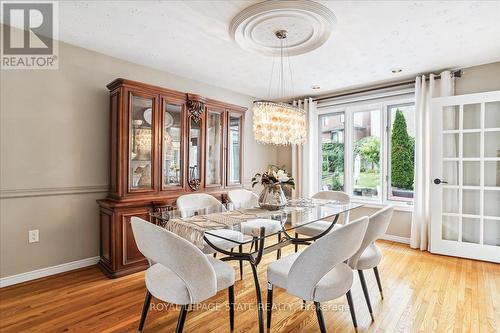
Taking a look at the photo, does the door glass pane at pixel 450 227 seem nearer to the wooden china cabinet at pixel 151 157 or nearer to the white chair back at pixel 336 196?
the white chair back at pixel 336 196

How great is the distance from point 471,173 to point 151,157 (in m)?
4.08

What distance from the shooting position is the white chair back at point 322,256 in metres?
1.45

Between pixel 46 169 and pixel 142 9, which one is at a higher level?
pixel 142 9

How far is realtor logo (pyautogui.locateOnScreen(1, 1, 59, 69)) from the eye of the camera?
2.24 m

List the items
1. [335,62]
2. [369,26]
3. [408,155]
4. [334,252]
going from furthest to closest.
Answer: [408,155], [335,62], [369,26], [334,252]

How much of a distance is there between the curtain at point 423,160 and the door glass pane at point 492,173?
0.59 m

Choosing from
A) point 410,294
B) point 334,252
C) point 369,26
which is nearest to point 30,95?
point 334,252

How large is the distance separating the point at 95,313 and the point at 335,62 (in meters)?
3.62

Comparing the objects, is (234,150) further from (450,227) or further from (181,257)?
(450,227)

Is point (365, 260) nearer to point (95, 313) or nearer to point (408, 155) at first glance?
point (95, 313)

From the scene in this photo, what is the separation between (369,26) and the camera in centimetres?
239

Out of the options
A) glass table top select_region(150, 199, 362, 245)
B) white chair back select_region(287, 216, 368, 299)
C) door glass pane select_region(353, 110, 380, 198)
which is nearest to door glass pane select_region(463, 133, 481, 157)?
door glass pane select_region(353, 110, 380, 198)

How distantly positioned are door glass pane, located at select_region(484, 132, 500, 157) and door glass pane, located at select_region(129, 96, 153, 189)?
4.16 meters

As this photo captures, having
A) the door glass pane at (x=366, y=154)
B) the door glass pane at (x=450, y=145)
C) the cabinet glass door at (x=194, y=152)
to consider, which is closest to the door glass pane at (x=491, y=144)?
the door glass pane at (x=450, y=145)
